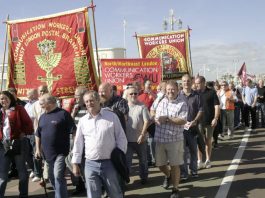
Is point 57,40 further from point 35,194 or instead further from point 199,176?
point 199,176

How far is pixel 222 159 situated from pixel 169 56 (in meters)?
5.91

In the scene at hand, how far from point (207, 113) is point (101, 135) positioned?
464 cm

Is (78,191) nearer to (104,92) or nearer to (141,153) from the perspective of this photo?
(141,153)

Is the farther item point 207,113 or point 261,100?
point 261,100

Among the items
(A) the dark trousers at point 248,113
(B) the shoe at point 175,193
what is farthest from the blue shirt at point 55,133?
(A) the dark trousers at point 248,113

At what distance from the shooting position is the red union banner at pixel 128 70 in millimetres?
11219

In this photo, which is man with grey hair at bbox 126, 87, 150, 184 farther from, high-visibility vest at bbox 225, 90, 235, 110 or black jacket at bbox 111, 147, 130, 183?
high-visibility vest at bbox 225, 90, 235, 110

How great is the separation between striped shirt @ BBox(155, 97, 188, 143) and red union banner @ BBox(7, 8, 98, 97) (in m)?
2.30

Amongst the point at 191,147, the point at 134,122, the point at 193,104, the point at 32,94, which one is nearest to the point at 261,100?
the point at 193,104

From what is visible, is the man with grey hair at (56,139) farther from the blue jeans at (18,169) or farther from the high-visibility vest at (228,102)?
the high-visibility vest at (228,102)

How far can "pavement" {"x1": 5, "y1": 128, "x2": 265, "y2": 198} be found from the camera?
6.51 meters

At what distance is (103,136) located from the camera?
4551mm

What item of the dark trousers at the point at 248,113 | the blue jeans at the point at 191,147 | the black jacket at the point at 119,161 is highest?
the black jacket at the point at 119,161

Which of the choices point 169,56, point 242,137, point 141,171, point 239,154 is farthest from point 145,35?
point 141,171
